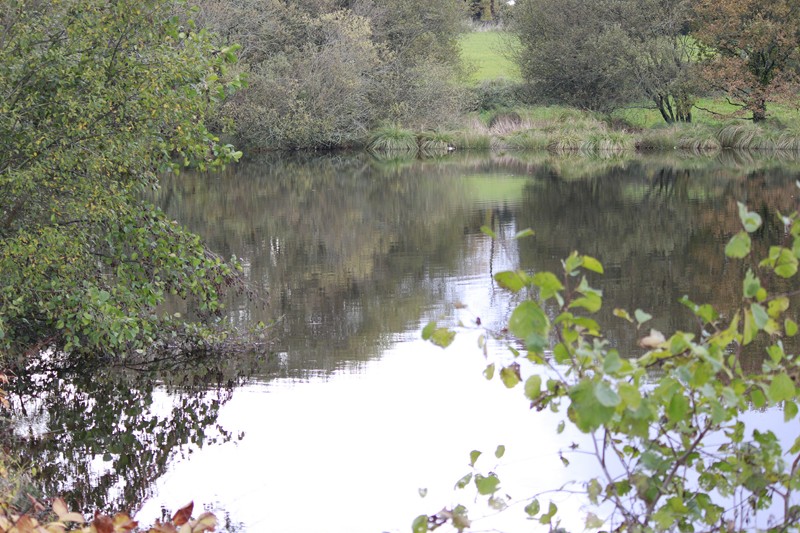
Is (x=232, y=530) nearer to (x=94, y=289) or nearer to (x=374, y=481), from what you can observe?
(x=374, y=481)

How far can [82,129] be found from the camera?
29.6 feet

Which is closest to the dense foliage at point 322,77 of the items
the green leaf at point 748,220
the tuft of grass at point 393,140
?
the tuft of grass at point 393,140

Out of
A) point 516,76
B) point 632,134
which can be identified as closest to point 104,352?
point 632,134

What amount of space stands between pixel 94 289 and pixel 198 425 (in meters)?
1.59

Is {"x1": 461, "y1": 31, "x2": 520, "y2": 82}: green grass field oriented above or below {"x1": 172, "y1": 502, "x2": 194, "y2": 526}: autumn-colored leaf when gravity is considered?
below

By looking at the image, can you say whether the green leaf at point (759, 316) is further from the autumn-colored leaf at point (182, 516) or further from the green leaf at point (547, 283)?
the autumn-colored leaf at point (182, 516)

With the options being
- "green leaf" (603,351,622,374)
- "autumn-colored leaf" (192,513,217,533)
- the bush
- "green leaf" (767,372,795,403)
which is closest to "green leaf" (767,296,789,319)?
"green leaf" (767,372,795,403)

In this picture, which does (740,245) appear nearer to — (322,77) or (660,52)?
(322,77)

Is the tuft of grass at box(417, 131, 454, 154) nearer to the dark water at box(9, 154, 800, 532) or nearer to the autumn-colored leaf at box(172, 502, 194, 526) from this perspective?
the dark water at box(9, 154, 800, 532)

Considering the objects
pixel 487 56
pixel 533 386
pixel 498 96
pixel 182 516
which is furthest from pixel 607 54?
pixel 182 516

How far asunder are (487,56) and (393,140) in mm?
20777

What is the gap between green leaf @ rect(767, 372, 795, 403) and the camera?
11.7 feet

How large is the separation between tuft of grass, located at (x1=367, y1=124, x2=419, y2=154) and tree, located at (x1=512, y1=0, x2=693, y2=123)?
7.77 m

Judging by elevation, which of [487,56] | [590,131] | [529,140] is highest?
[487,56]
